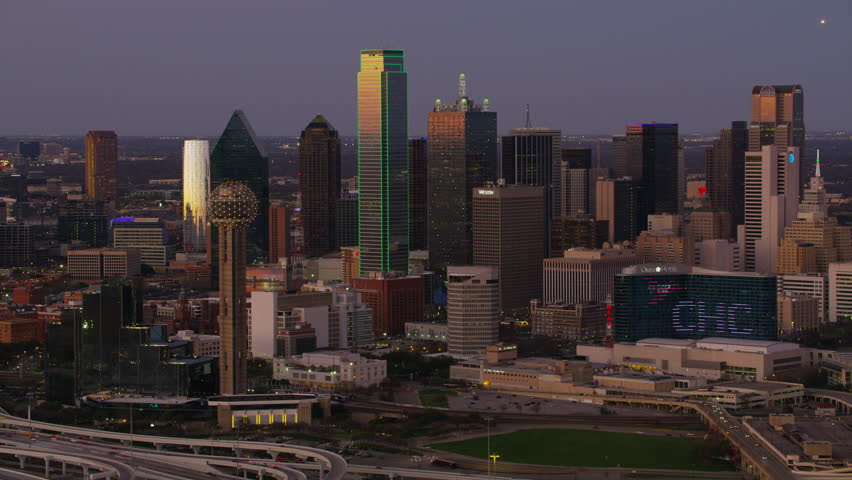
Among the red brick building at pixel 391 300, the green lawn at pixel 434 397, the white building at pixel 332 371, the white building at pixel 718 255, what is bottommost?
the green lawn at pixel 434 397

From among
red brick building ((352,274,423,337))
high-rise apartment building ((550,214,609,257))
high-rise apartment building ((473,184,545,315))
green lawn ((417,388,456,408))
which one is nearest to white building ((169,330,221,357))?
green lawn ((417,388,456,408))

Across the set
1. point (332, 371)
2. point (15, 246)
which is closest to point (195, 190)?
point (15, 246)

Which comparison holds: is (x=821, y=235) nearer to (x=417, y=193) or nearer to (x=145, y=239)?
(x=417, y=193)

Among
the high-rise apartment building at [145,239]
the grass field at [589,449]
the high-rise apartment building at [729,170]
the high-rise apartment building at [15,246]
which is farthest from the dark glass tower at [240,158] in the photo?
the grass field at [589,449]

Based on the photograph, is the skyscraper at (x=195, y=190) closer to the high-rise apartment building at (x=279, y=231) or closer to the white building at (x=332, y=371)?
the high-rise apartment building at (x=279, y=231)

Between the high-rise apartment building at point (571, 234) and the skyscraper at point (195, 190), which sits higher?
the skyscraper at point (195, 190)

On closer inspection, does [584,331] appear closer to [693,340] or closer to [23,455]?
[693,340]

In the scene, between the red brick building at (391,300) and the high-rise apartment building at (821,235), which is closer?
the red brick building at (391,300)
